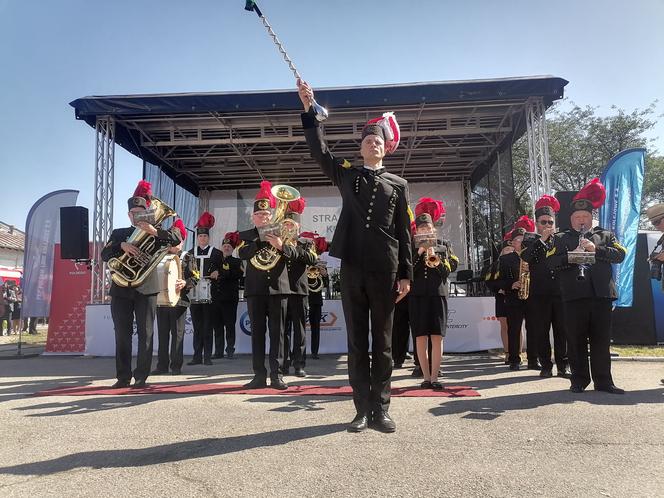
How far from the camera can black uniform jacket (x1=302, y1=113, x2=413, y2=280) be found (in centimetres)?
322

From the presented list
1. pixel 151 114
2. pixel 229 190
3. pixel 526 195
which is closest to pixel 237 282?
pixel 151 114

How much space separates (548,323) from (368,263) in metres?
3.97

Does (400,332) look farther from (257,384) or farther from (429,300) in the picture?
(257,384)

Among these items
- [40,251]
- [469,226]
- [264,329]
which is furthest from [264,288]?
[469,226]

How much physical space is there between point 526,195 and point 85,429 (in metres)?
27.2

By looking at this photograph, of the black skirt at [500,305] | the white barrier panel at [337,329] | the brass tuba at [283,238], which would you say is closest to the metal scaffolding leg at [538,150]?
the white barrier panel at [337,329]

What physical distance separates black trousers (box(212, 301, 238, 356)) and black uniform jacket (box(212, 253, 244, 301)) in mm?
140

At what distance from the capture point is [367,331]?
3309 mm

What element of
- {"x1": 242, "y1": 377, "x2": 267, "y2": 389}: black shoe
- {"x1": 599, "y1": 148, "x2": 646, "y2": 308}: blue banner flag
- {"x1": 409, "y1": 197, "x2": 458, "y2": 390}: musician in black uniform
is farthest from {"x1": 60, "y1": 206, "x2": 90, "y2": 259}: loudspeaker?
{"x1": 599, "y1": 148, "x2": 646, "y2": 308}: blue banner flag

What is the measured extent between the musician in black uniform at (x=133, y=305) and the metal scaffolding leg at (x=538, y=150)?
745 cm

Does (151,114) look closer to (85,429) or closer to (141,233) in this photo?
(141,233)

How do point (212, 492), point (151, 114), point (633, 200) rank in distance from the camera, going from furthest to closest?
1. point (151, 114)
2. point (633, 200)
3. point (212, 492)

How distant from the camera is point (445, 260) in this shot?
505cm

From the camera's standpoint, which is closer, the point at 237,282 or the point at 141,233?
the point at 141,233
